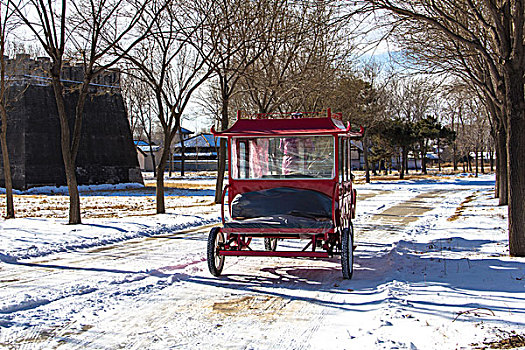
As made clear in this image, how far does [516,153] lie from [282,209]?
4505 mm

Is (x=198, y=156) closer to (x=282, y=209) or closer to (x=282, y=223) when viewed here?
(x=282, y=209)

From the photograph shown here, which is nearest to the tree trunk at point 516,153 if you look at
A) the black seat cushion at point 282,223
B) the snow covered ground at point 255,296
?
the snow covered ground at point 255,296

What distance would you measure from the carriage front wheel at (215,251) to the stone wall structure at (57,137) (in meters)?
30.1

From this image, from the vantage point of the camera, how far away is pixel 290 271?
923 centimetres

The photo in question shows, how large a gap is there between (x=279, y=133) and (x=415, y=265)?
3.45 metres

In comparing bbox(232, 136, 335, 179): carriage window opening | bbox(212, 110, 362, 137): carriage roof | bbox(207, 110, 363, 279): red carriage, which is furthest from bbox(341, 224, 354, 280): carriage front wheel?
bbox(212, 110, 362, 137): carriage roof

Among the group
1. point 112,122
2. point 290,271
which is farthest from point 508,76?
point 112,122

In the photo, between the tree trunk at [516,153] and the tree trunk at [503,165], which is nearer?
the tree trunk at [516,153]

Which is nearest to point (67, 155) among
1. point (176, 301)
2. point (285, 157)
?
point (285, 157)

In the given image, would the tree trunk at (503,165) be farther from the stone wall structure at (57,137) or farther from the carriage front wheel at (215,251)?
the stone wall structure at (57,137)

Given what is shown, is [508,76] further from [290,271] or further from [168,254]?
[168,254]

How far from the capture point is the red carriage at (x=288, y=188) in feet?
27.2

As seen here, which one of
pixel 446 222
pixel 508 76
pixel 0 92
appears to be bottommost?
pixel 446 222

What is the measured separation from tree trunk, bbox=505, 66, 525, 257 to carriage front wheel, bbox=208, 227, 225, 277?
212 inches
